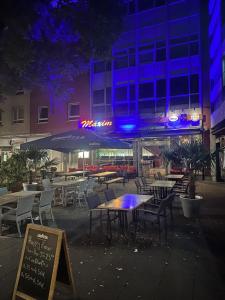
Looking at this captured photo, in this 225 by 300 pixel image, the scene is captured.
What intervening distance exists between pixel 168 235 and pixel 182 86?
1489cm

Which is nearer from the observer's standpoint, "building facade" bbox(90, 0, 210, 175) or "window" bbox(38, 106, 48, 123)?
"building facade" bbox(90, 0, 210, 175)

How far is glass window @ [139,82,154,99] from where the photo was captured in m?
19.6

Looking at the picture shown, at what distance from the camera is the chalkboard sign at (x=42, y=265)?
2922 mm

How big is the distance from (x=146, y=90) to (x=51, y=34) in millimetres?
9107

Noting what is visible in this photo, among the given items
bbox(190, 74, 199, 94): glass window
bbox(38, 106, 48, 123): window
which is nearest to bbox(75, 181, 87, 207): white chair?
bbox(190, 74, 199, 94): glass window

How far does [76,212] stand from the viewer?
802 cm

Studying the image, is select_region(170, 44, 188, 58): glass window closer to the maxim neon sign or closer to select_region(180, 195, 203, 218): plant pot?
the maxim neon sign

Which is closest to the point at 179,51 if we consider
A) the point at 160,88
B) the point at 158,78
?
the point at 158,78

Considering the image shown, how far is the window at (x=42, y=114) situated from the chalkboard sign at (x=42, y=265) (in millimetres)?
21295

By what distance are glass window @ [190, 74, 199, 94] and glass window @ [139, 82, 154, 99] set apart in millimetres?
2777

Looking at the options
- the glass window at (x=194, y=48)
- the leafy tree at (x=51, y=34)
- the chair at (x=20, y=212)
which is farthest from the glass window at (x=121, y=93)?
the chair at (x=20, y=212)

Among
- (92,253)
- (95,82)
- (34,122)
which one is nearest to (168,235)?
(92,253)

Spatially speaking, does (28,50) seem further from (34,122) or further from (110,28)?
(34,122)

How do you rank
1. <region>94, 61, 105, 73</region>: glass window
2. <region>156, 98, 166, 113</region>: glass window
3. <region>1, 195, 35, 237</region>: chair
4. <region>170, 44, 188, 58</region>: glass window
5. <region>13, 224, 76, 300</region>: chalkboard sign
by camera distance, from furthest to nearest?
<region>94, 61, 105, 73</region>: glass window, <region>156, 98, 166, 113</region>: glass window, <region>170, 44, 188, 58</region>: glass window, <region>1, 195, 35, 237</region>: chair, <region>13, 224, 76, 300</region>: chalkboard sign
